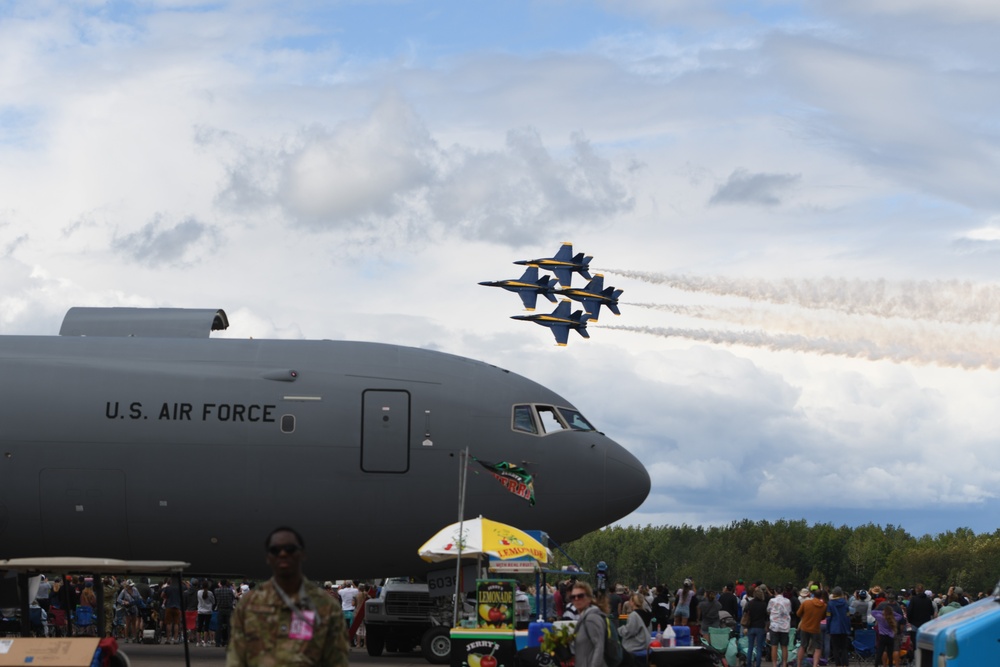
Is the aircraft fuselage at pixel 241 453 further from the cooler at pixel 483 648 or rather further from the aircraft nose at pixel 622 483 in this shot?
the cooler at pixel 483 648

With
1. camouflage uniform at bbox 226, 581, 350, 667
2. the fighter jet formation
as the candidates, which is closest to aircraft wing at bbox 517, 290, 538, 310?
the fighter jet formation

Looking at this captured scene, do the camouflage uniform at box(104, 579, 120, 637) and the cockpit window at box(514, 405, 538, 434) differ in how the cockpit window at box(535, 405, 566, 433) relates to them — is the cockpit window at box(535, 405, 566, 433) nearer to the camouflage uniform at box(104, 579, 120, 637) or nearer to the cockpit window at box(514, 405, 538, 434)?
the cockpit window at box(514, 405, 538, 434)

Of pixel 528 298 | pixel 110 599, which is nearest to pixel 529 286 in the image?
pixel 528 298

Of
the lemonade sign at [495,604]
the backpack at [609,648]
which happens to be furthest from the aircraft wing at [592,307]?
the backpack at [609,648]

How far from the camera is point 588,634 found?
47.6ft

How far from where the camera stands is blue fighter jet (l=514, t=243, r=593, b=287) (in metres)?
74.5

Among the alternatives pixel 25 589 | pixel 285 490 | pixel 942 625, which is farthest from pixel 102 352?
pixel 942 625

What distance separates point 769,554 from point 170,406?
12524 cm

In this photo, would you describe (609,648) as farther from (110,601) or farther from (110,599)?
(110,599)

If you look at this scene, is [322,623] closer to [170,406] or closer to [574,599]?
[574,599]

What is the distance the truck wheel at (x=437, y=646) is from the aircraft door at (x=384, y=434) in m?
2.97

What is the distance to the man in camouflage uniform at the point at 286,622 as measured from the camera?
7.70 m

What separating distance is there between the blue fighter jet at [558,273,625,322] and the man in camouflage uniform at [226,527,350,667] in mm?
66063

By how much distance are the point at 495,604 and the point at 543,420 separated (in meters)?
5.34
